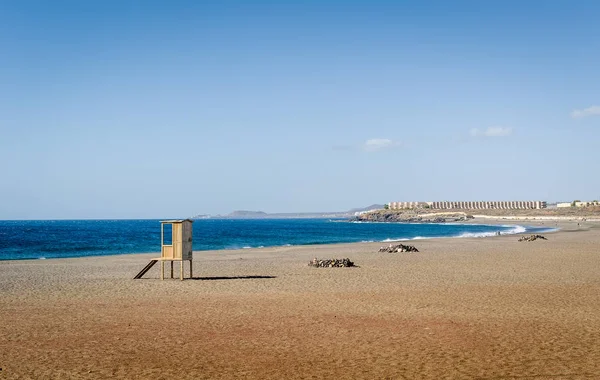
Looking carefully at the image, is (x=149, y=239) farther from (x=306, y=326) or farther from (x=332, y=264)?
(x=306, y=326)

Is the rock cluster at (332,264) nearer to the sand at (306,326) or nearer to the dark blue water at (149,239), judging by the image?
the sand at (306,326)

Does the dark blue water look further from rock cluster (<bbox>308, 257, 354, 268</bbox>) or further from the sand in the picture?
the sand

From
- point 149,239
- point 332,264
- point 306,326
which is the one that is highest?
point 149,239

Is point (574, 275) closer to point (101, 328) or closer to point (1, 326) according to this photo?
point (101, 328)

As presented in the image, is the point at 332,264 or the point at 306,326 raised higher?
the point at 332,264

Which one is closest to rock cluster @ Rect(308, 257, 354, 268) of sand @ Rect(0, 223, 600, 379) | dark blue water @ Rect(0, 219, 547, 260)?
sand @ Rect(0, 223, 600, 379)

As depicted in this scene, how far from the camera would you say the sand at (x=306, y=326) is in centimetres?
887

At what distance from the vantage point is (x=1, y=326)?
1236 cm

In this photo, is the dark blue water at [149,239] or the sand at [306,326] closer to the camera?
the sand at [306,326]

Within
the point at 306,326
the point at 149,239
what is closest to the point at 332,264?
the point at 306,326

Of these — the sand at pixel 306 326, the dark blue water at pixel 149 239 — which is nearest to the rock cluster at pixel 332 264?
the sand at pixel 306 326

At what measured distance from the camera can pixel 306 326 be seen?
12.2m

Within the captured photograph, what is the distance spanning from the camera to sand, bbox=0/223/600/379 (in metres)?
8.87

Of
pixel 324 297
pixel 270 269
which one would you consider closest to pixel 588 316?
pixel 324 297
